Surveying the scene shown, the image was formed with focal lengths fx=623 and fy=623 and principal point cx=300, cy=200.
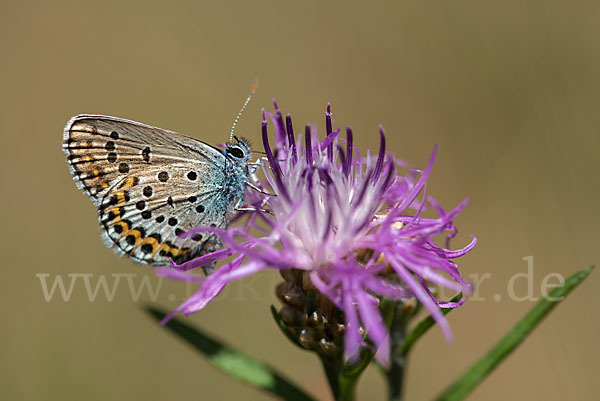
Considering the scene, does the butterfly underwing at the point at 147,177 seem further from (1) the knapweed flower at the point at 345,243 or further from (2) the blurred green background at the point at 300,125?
(2) the blurred green background at the point at 300,125

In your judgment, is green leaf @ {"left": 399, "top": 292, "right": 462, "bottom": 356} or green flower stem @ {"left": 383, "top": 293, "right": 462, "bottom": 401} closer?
green leaf @ {"left": 399, "top": 292, "right": 462, "bottom": 356}

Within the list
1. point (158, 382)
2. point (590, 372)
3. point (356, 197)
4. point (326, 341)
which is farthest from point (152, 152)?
point (590, 372)

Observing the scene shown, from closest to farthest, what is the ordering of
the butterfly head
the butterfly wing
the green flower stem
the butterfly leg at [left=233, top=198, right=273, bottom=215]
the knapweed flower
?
1. the knapweed flower
2. the butterfly leg at [left=233, top=198, right=273, bottom=215]
3. the green flower stem
4. the butterfly wing
5. the butterfly head

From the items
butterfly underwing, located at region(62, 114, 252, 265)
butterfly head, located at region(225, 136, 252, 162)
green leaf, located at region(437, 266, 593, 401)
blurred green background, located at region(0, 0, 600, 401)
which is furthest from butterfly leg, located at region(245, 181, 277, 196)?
blurred green background, located at region(0, 0, 600, 401)

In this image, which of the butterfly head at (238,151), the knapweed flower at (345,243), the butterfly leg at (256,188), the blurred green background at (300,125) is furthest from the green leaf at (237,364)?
the blurred green background at (300,125)

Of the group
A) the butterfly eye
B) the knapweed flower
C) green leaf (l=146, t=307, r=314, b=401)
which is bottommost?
green leaf (l=146, t=307, r=314, b=401)

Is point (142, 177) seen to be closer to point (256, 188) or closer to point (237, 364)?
point (256, 188)

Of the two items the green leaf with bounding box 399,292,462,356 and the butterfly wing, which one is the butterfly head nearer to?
the butterfly wing
